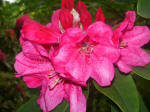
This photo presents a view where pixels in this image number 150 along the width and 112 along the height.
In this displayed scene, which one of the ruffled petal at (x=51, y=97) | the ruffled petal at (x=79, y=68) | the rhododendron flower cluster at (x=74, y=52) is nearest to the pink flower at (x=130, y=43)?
the rhododendron flower cluster at (x=74, y=52)

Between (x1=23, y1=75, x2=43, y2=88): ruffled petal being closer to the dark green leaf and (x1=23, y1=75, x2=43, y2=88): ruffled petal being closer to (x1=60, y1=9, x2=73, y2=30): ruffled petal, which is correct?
(x1=60, y1=9, x2=73, y2=30): ruffled petal

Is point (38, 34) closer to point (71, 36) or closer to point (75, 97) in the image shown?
point (71, 36)

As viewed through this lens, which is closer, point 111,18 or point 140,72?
point 140,72

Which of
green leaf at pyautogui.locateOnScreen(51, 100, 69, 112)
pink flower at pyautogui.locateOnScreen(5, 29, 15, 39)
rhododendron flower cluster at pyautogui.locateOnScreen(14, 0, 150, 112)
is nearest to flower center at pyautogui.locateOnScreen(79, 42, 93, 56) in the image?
rhododendron flower cluster at pyautogui.locateOnScreen(14, 0, 150, 112)

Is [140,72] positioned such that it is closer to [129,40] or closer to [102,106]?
[129,40]

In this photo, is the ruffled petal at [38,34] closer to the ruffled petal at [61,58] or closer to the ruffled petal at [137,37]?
the ruffled petal at [61,58]

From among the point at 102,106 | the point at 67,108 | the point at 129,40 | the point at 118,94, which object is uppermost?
the point at 129,40

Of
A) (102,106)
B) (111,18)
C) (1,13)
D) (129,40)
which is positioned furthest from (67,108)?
(1,13)

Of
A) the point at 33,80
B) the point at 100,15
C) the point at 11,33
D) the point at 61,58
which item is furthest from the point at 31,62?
the point at 11,33
